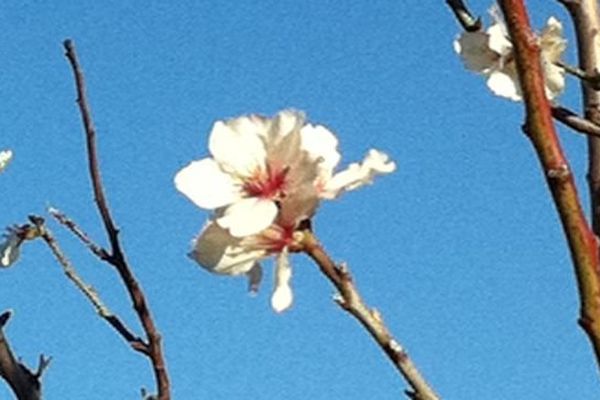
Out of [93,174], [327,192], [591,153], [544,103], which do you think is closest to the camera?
[544,103]

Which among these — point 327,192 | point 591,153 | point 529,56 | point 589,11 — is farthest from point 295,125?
point 589,11

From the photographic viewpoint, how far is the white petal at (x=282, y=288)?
128 centimetres

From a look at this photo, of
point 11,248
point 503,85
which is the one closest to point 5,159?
point 11,248

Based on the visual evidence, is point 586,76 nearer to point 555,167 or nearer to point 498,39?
point 498,39

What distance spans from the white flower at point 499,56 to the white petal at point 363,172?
2.45ft

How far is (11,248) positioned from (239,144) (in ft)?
4.25

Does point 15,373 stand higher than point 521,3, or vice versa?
point 15,373

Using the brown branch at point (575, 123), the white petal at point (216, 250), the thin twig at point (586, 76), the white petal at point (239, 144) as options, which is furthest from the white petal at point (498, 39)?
the white petal at point (216, 250)

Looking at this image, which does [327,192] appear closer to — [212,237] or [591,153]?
[212,237]

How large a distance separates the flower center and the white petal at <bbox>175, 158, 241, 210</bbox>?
2 centimetres

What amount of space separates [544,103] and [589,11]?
0.91m

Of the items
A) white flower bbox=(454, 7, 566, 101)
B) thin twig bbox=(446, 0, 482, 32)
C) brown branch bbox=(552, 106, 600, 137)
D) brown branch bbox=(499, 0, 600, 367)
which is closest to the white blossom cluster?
brown branch bbox=(499, 0, 600, 367)

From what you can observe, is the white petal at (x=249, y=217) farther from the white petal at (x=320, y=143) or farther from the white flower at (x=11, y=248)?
the white flower at (x=11, y=248)

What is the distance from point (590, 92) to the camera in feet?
6.13
